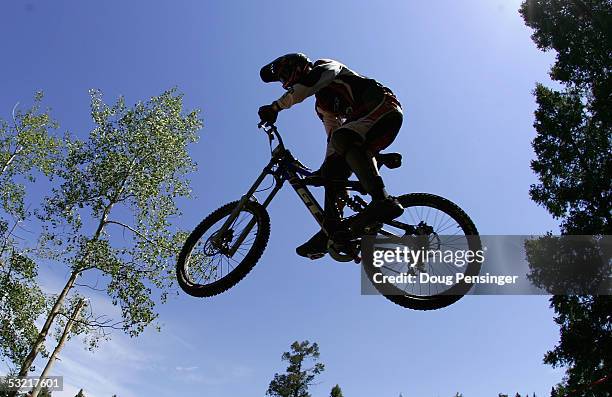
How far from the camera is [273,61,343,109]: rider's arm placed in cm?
472

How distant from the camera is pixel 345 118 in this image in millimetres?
5262

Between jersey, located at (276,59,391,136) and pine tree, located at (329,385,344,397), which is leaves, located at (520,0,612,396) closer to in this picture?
jersey, located at (276,59,391,136)

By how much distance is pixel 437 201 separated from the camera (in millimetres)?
4988

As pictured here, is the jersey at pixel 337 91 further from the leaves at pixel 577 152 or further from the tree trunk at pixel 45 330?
the tree trunk at pixel 45 330

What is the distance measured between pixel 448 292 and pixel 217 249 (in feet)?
8.99

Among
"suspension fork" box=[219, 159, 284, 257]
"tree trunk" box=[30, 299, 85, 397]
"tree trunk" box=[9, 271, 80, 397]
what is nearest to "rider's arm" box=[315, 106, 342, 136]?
"suspension fork" box=[219, 159, 284, 257]

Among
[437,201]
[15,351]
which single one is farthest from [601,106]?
[15,351]

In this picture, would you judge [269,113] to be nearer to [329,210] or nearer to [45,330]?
[329,210]

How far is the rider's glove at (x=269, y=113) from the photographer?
5.03m

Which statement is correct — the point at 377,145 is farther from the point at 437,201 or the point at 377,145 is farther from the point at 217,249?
the point at 217,249

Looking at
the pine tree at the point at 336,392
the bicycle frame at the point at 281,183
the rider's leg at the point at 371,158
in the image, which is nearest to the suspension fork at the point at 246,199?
the bicycle frame at the point at 281,183

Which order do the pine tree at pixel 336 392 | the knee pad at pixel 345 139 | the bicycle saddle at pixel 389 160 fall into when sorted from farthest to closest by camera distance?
the pine tree at pixel 336 392 → the bicycle saddle at pixel 389 160 → the knee pad at pixel 345 139

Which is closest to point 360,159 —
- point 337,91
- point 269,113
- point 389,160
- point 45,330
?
point 389,160

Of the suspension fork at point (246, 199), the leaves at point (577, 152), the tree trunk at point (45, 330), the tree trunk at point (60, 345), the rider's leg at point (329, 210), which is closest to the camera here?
the rider's leg at point (329, 210)
